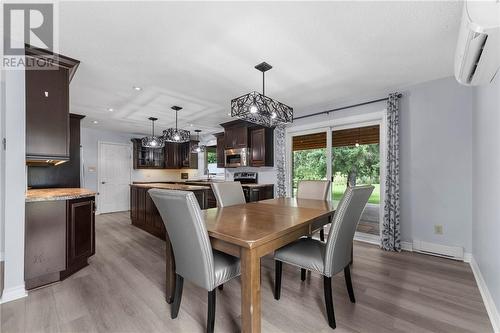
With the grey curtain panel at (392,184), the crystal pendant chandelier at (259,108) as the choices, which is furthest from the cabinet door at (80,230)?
the grey curtain panel at (392,184)

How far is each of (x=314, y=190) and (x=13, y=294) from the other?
131 inches

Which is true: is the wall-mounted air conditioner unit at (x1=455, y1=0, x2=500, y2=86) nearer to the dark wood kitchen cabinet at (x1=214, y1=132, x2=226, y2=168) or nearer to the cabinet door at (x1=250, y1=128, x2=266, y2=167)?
the cabinet door at (x1=250, y1=128, x2=266, y2=167)

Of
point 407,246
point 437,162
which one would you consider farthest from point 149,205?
point 437,162

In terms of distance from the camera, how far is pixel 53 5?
1648 millimetres

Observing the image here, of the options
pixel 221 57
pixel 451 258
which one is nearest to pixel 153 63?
pixel 221 57

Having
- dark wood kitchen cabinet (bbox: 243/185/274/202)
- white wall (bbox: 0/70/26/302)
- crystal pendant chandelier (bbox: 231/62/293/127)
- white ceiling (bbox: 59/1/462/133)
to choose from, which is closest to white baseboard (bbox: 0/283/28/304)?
white wall (bbox: 0/70/26/302)

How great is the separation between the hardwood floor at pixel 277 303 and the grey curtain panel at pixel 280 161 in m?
2.06

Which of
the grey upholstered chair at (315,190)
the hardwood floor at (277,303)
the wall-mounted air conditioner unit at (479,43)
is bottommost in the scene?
the hardwood floor at (277,303)

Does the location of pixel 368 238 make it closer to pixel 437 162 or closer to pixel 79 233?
pixel 437 162

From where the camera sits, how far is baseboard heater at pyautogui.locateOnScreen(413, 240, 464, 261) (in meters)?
2.83

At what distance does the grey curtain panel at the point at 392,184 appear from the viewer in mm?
3207

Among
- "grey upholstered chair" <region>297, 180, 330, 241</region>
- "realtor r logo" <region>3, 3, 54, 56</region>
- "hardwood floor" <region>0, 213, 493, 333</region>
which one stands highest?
"realtor r logo" <region>3, 3, 54, 56</region>

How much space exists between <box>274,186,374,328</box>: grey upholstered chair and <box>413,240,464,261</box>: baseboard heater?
1.88 metres

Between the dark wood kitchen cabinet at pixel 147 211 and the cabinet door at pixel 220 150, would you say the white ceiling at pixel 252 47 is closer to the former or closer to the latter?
the dark wood kitchen cabinet at pixel 147 211
